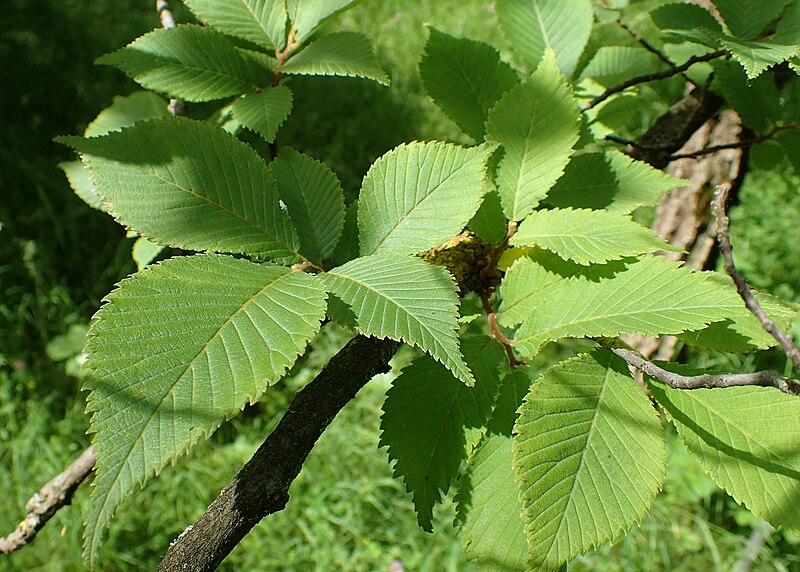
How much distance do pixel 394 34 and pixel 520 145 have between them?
3.36 meters

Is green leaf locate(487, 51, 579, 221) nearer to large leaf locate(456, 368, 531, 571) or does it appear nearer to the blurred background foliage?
large leaf locate(456, 368, 531, 571)

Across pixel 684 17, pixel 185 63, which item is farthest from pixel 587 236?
pixel 185 63

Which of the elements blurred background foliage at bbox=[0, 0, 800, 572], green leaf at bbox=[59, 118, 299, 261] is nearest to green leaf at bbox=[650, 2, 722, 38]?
green leaf at bbox=[59, 118, 299, 261]

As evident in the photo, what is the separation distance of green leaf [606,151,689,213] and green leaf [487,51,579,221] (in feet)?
0.45

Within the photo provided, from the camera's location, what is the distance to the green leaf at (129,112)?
1.08 metres

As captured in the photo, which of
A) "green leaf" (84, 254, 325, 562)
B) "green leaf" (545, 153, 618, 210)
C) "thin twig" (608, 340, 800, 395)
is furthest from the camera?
"green leaf" (545, 153, 618, 210)

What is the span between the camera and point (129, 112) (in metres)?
1.09

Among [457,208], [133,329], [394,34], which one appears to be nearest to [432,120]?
[394,34]

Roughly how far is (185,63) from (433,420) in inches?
22.5

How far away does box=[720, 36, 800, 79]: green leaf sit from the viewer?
725 millimetres

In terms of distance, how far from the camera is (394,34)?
395 cm

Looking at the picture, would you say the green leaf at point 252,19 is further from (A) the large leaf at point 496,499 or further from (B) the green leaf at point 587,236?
(A) the large leaf at point 496,499

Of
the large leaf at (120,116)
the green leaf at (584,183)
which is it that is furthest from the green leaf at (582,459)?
the large leaf at (120,116)

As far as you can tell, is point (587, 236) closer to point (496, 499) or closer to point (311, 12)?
point (496, 499)
